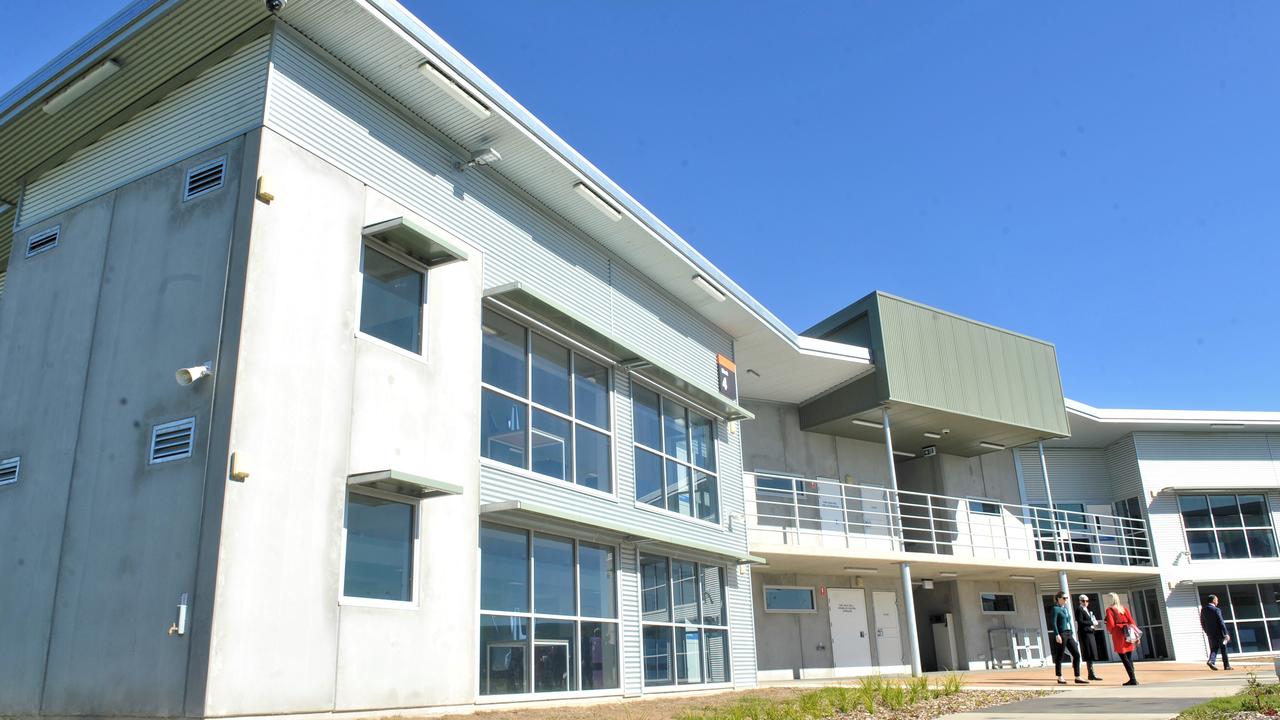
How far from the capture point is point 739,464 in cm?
1923

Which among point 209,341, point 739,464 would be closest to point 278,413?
point 209,341

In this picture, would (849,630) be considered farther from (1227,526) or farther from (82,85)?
(82,85)

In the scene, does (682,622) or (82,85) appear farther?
(682,622)

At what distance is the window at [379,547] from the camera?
1017cm

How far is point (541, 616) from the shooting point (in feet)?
41.3

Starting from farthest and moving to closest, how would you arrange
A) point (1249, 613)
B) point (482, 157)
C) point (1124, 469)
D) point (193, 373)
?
point (1124, 469) < point (1249, 613) < point (482, 157) < point (193, 373)

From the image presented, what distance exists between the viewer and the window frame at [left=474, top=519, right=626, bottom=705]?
11.6 metres

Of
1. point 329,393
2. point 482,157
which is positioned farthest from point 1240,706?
point 482,157

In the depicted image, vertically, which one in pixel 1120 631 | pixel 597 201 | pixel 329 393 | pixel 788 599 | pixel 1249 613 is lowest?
pixel 1120 631

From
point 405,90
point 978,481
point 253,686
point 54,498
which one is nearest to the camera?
point 253,686

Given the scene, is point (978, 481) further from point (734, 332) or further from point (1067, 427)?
point (734, 332)

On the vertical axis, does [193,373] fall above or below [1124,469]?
below

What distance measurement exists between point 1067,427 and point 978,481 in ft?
10.8

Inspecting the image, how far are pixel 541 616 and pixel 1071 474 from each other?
75.3 ft
